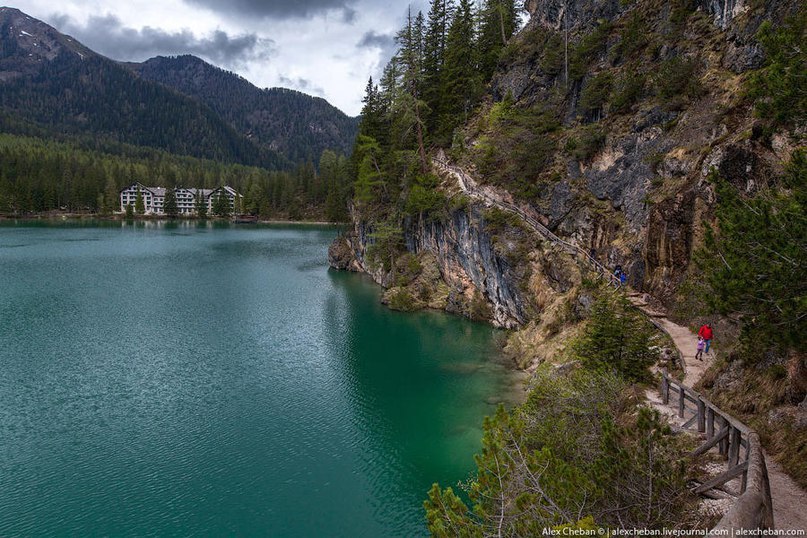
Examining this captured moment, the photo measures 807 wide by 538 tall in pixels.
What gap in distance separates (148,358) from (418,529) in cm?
2753

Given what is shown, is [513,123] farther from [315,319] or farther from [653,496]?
[653,496]

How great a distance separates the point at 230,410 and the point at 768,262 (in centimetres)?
2724

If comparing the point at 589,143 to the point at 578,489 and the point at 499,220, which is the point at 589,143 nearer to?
the point at 499,220

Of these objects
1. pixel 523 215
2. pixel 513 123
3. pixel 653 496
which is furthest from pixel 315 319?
pixel 653 496

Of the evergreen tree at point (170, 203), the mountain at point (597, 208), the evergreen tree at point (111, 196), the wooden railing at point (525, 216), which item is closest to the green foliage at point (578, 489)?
the mountain at point (597, 208)

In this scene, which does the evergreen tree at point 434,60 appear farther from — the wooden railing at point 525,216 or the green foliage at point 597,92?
the green foliage at point 597,92

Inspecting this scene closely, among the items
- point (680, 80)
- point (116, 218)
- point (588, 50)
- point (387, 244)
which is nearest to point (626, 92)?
point (680, 80)

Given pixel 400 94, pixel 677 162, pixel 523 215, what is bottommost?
pixel 523 215

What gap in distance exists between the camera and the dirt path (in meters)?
9.88

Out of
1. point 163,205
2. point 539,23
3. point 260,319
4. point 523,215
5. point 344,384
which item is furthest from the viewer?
point 163,205

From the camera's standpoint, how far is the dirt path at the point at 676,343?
9.88 m

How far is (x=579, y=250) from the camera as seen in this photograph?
119 feet

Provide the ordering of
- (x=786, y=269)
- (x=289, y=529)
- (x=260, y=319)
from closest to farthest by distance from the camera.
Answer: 1. (x=786, y=269)
2. (x=289, y=529)
3. (x=260, y=319)

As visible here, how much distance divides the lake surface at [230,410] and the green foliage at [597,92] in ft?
73.7
